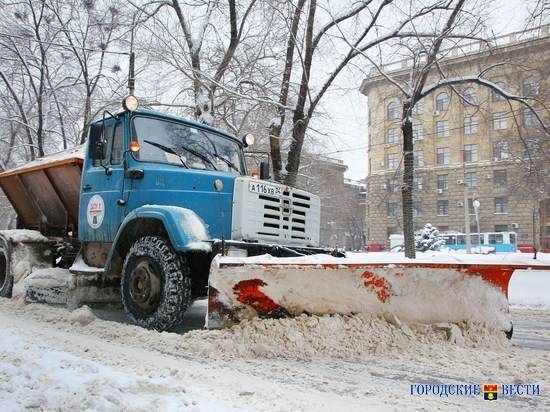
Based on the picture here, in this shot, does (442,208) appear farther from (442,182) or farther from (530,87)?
(530,87)

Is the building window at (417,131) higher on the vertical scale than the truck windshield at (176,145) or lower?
higher

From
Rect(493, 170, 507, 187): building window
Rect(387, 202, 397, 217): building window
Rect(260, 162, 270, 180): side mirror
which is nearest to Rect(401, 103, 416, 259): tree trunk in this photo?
Rect(260, 162, 270, 180): side mirror

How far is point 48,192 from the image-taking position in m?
8.13

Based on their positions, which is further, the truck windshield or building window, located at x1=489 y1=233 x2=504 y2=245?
building window, located at x1=489 y1=233 x2=504 y2=245

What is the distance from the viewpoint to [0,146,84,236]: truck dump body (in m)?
7.52

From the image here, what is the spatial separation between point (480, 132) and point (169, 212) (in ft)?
44.1

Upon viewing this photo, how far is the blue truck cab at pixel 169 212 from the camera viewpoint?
17.2ft

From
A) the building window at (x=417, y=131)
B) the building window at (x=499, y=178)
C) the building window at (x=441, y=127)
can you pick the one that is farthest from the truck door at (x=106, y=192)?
the building window at (x=499, y=178)

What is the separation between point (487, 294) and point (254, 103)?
33.8 ft

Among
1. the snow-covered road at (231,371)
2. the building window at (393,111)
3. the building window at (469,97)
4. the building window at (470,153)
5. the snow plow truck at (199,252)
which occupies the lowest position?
the snow-covered road at (231,371)

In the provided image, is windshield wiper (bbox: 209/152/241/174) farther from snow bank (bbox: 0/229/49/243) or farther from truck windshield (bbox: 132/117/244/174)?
snow bank (bbox: 0/229/49/243)

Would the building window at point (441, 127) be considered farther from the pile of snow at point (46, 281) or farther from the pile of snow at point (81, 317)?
the pile of snow at point (81, 317)

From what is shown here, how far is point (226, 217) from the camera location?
5.57 meters

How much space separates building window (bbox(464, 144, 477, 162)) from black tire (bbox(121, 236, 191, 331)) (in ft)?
150
